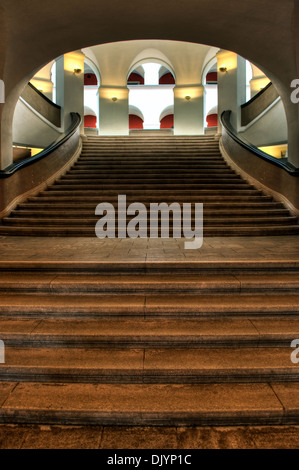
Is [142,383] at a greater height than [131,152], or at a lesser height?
lesser

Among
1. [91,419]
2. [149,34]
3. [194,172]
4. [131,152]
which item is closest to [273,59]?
[149,34]

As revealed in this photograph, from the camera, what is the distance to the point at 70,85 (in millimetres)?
11562

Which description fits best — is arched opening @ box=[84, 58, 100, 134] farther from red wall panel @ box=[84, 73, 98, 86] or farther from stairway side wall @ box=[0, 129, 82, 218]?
stairway side wall @ box=[0, 129, 82, 218]

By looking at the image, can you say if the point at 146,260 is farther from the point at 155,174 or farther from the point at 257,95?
the point at 257,95

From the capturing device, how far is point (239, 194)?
6.98 m

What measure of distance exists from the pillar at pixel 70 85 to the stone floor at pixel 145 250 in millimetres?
7954

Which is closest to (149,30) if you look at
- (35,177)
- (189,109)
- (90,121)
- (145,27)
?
(145,27)

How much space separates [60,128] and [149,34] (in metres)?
6.60

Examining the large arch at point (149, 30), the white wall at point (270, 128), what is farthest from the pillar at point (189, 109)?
the large arch at point (149, 30)

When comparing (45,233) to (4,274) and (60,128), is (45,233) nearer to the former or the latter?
(4,274)

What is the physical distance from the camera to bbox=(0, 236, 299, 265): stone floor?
3.72 m

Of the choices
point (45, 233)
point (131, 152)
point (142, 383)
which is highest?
point (131, 152)

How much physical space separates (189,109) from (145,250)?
1266cm

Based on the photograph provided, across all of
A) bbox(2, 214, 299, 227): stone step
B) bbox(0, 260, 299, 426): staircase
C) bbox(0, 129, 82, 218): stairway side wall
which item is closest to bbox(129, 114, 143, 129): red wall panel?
bbox(0, 129, 82, 218): stairway side wall
